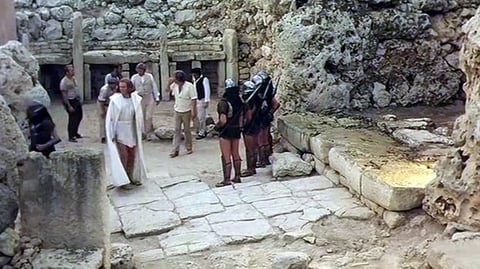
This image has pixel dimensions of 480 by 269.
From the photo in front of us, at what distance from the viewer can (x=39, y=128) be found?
646cm

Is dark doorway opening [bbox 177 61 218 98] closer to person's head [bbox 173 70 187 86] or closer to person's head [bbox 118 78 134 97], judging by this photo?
person's head [bbox 173 70 187 86]

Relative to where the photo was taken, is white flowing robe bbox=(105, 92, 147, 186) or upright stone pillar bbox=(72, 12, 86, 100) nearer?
white flowing robe bbox=(105, 92, 147, 186)

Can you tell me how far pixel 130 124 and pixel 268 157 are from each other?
2.28 meters

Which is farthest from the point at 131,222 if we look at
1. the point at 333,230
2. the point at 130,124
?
the point at 333,230

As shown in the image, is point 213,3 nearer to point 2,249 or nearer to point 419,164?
point 419,164

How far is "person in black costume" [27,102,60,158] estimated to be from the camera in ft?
21.1

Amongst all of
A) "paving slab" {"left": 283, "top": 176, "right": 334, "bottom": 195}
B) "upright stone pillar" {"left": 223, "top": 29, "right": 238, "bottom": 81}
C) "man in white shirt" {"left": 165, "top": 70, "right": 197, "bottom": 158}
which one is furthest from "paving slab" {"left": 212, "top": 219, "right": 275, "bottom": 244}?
"upright stone pillar" {"left": 223, "top": 29, "right": 238, "bottom": 81}

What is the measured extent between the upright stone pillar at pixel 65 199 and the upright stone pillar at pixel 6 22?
5.05 meters

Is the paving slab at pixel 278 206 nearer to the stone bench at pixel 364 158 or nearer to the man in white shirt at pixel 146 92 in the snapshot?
the stone bench at pixel 364 158

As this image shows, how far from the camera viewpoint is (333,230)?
6.78 m

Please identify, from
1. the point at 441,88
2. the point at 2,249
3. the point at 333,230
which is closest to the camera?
the point at 2,249

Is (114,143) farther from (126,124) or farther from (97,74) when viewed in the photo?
(97,74)

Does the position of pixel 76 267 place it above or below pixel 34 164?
below

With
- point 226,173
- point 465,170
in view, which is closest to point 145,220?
point 226,173
